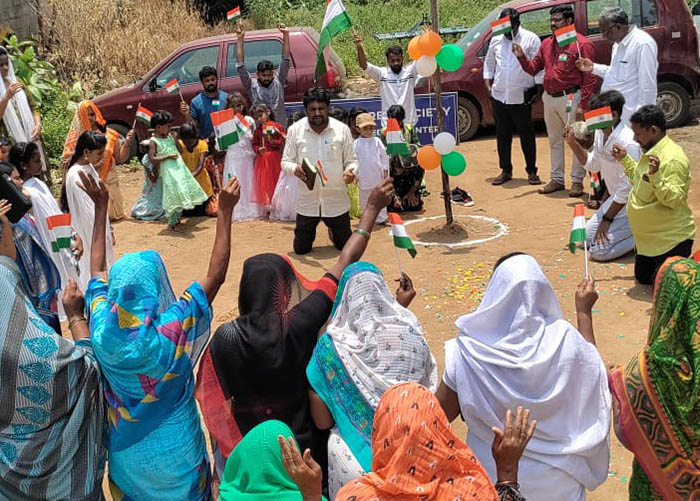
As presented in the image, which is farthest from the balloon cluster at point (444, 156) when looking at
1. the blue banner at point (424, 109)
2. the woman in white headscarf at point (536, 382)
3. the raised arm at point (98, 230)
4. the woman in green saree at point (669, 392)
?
the woman in green saree at point (669, 392)

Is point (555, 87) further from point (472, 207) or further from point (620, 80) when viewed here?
point (472, 207)

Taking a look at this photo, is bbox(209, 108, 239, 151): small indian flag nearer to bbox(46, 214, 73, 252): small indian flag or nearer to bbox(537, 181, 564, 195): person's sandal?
bbox(46, 214, 73, 252): small indian flag

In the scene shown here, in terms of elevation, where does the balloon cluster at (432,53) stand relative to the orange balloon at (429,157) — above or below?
above

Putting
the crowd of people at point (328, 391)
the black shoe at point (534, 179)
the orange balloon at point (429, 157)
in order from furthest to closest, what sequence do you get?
the black shoe at point (534, 179)
the orange balloon at point (429, 157)
the crowd of people at point (328, 391)

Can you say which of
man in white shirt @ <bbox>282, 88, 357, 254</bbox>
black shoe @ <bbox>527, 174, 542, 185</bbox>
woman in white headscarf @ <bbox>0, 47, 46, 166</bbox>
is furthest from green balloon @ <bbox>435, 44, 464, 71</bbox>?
woman in white headscarf @ <bbox>0, 47, 46, 166</bbox>

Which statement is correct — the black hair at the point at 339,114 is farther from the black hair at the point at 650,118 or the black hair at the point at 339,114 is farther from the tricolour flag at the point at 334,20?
the black hair at the point at 650,118

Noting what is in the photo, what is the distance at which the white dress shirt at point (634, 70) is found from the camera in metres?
8.59

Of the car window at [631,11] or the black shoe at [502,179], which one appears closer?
the black shoe at [502,179]

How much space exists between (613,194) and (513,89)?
111 inches

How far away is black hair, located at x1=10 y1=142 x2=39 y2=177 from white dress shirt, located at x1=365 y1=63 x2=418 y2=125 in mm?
5089

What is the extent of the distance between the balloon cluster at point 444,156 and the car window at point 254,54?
454 cm

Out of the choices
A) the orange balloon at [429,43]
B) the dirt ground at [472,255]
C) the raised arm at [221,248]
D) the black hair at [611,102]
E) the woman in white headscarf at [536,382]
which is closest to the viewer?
the woman in white headscarf at [536,382]

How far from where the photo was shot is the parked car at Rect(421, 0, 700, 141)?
11430 mm

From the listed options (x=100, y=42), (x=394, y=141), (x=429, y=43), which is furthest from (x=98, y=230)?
(x=100, y=42)
